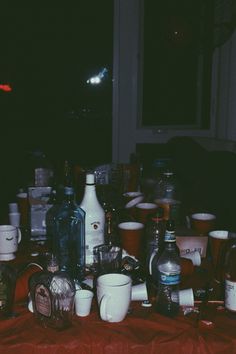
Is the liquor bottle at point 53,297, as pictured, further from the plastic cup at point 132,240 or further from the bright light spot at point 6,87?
the bright light spot at point 6,87

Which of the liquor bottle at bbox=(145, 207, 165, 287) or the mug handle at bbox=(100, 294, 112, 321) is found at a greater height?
the liquor bottle at bbox=(145, 207, 165, 287)

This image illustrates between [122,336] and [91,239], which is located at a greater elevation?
[91,239]

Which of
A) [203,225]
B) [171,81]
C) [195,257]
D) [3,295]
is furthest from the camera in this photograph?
[171,81]

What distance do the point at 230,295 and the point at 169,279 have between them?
0.50 feet

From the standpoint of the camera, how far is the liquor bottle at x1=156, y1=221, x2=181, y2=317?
39.9 inches

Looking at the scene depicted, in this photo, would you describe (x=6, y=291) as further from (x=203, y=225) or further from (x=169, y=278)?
(x=203, y=225)

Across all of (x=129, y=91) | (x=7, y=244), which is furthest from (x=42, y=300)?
(x=129, y=91)

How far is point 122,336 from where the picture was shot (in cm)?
90

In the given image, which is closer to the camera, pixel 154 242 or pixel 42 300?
pixel 42 300

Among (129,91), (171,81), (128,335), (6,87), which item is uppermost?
(6,87)

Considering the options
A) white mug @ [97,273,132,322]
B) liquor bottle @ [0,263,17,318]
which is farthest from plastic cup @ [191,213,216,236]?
liquor bottle @ [0,263,17,318]

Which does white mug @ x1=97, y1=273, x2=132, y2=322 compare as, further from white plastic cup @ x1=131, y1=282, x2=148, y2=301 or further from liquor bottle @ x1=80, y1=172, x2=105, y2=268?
liquor bottle @ x1=80, y1=172, x2=105, y2=268

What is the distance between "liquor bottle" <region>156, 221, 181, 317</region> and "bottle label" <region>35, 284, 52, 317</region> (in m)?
0.27

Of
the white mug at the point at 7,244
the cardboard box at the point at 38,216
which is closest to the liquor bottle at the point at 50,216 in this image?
the cardboard box at the point at 38,216
